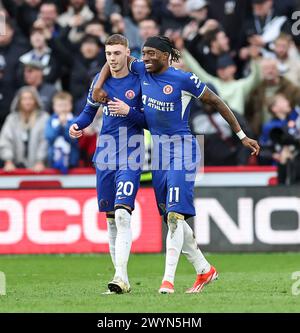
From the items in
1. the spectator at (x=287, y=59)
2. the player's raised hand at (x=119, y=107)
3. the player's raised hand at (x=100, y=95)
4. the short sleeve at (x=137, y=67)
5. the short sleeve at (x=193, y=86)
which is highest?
the spectator at (x=287, y=59)

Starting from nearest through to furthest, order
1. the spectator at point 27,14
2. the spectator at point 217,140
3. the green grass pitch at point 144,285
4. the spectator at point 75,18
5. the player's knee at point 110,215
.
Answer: the green grass pitch at point 144,285
the player's knee at point 110,215
the spectator at point 217,140
the spectator at point 75,18
the spectator at point 27,14

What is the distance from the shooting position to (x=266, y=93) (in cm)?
1830

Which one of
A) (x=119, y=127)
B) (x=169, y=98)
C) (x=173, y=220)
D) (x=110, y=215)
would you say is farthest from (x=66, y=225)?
(x=169, y=98)

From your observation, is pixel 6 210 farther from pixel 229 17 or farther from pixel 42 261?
pixel 229 17

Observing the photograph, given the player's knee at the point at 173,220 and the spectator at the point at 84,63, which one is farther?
the spectator at the point at 84,63

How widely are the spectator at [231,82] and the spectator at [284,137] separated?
66 centimetres

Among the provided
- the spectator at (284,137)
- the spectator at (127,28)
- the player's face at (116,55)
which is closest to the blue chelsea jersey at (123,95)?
the player's face at (116,55)

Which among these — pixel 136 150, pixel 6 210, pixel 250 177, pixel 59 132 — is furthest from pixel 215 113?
pixel 136 150

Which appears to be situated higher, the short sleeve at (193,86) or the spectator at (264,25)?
the spectator at (264,25)

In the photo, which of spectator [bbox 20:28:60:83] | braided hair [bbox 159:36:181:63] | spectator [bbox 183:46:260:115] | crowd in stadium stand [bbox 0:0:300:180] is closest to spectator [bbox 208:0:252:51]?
crowd in stadium stand [bbox 0:0:300:180]

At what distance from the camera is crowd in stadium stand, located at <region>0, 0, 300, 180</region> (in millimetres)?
17922

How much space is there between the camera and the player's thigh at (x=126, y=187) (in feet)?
36.7

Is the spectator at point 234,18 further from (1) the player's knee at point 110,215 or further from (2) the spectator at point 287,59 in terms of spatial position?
(1) the player's knee at point 110,215

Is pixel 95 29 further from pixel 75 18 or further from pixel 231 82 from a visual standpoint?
pixel 231 82
